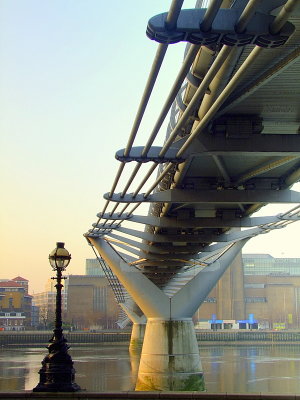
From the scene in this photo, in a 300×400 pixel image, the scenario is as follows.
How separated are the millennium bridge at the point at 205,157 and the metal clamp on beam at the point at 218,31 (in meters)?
0.01

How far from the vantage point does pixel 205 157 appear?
1617 centimetres

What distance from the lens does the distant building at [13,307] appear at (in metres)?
151

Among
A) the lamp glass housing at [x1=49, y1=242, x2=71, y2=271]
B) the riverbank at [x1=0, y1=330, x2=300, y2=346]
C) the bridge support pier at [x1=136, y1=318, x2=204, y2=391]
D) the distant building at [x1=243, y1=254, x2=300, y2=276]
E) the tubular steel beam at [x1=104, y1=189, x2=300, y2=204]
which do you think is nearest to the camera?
the lamp glass housing at [x1=49, y1=242, x2=71, y2=271]

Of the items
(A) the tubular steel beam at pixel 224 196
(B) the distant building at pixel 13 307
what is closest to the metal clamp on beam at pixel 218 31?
(A) the tubular steel beam at pixel 224 196

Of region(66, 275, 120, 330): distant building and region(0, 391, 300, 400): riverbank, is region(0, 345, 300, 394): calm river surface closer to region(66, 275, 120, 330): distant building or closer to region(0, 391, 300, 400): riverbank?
region(0, 391, 300, 400): riverbank

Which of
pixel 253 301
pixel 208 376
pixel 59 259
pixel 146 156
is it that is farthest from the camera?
pixel 253 301

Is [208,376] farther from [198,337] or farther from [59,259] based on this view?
[198,337]

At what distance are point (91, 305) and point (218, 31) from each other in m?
133

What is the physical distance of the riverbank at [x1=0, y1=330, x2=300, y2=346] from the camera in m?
108

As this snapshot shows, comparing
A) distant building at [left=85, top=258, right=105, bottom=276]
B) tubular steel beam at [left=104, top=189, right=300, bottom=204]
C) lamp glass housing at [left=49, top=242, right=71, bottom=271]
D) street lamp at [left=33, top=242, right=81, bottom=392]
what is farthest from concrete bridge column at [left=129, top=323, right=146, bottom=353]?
distant building at [left=85, top=258, right=105, bottom=276]

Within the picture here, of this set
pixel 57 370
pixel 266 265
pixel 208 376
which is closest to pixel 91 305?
pixel 266 265

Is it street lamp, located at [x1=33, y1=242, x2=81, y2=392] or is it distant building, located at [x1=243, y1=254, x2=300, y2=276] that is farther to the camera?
distant building, located at [x1=243, y1=254, x2=300, y2=276]

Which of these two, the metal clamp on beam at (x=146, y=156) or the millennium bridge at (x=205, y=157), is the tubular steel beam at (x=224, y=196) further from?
the metal clamp on beam at (x=146, y=156)

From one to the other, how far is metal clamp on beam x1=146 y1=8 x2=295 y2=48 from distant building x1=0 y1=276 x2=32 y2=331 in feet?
473
